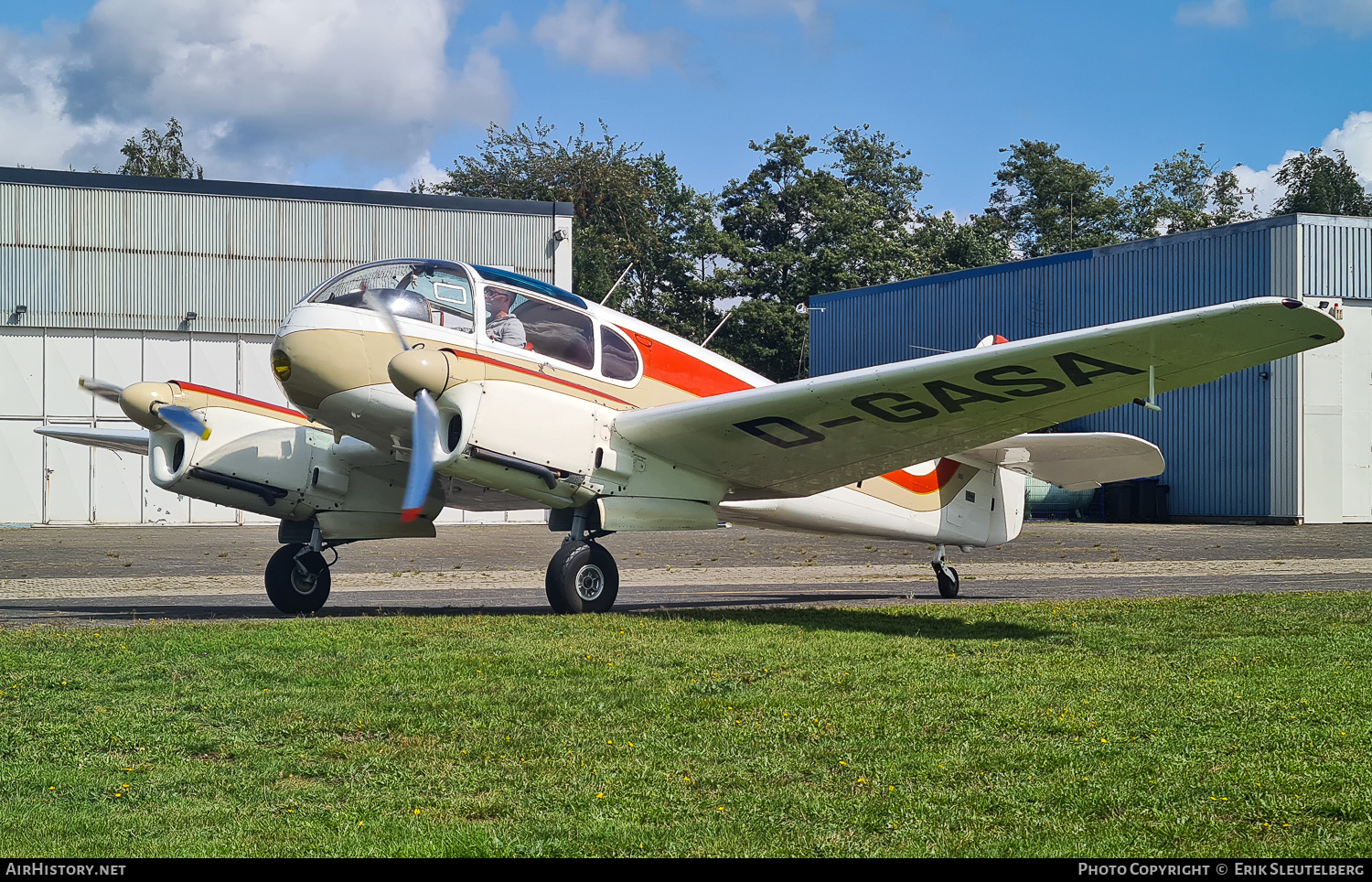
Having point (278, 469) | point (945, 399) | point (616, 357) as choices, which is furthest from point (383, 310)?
point (945, 399)

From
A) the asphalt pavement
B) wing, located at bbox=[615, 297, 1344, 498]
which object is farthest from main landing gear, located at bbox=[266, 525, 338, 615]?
A: wing, located at bbox=[615, 297, 1344, 498]

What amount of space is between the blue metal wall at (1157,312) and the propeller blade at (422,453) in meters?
29.2

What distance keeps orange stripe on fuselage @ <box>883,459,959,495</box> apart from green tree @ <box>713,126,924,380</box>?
43.3 m

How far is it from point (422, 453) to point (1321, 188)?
69.2 metres

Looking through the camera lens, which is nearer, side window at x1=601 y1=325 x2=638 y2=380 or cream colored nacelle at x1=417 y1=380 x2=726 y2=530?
cream colored nacelle at x1=417 y1=380 x2=726 y2=530

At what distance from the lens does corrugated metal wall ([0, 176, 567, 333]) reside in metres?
34.9

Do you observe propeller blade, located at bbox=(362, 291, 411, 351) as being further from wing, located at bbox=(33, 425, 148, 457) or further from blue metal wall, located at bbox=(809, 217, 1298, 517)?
blue metal wall, located at bbox=(809, 217, 1298, 517)

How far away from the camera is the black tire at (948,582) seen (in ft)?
48.6

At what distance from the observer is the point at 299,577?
13.1m

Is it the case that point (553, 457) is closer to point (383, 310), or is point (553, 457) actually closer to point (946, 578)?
point (383, 310)

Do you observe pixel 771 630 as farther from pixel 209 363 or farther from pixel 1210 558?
pixel 209 363

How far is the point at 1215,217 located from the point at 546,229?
53.4 m
